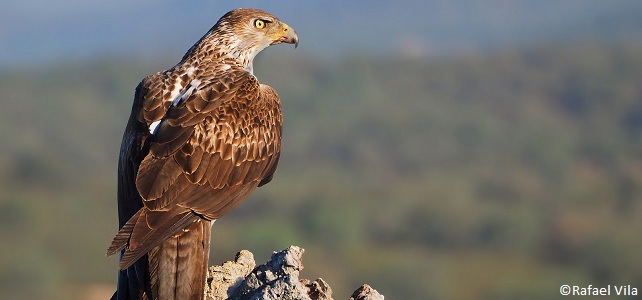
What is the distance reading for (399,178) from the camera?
472 ft

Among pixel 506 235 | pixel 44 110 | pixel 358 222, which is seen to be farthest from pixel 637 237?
pixel 44 110

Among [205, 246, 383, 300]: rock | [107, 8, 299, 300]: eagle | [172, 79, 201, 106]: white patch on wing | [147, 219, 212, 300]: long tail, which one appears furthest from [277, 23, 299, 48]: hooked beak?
[147, 219, 212, 300]: long tail

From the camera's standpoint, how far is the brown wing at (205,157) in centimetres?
1135

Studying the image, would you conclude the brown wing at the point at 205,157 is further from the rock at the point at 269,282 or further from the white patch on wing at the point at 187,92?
the rock at the point at 269,282

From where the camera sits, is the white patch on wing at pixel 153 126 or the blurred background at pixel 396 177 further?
the blurred background at pixel 396 177

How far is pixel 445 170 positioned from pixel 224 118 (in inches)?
5352

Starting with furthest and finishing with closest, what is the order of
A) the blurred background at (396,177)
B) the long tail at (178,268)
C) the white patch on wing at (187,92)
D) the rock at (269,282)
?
the blurred background at (396,177), the white patch on wing at (187,92), the long tail at (178,268), the rock at (269,282)

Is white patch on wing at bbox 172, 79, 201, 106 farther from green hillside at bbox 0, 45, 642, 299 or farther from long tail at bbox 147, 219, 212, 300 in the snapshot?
green hillside at bbox 0, 45, 642, 299

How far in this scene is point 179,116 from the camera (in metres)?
12.2


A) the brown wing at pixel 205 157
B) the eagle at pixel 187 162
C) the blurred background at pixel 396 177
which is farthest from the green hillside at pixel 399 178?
the brown wing at pixel 205 157

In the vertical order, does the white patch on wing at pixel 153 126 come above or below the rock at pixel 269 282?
above

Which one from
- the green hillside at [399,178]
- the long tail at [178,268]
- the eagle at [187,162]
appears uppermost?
the green hillside at [399,178]

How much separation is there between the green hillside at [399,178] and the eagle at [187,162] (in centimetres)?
3693

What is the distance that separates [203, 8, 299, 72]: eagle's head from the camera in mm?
14117
